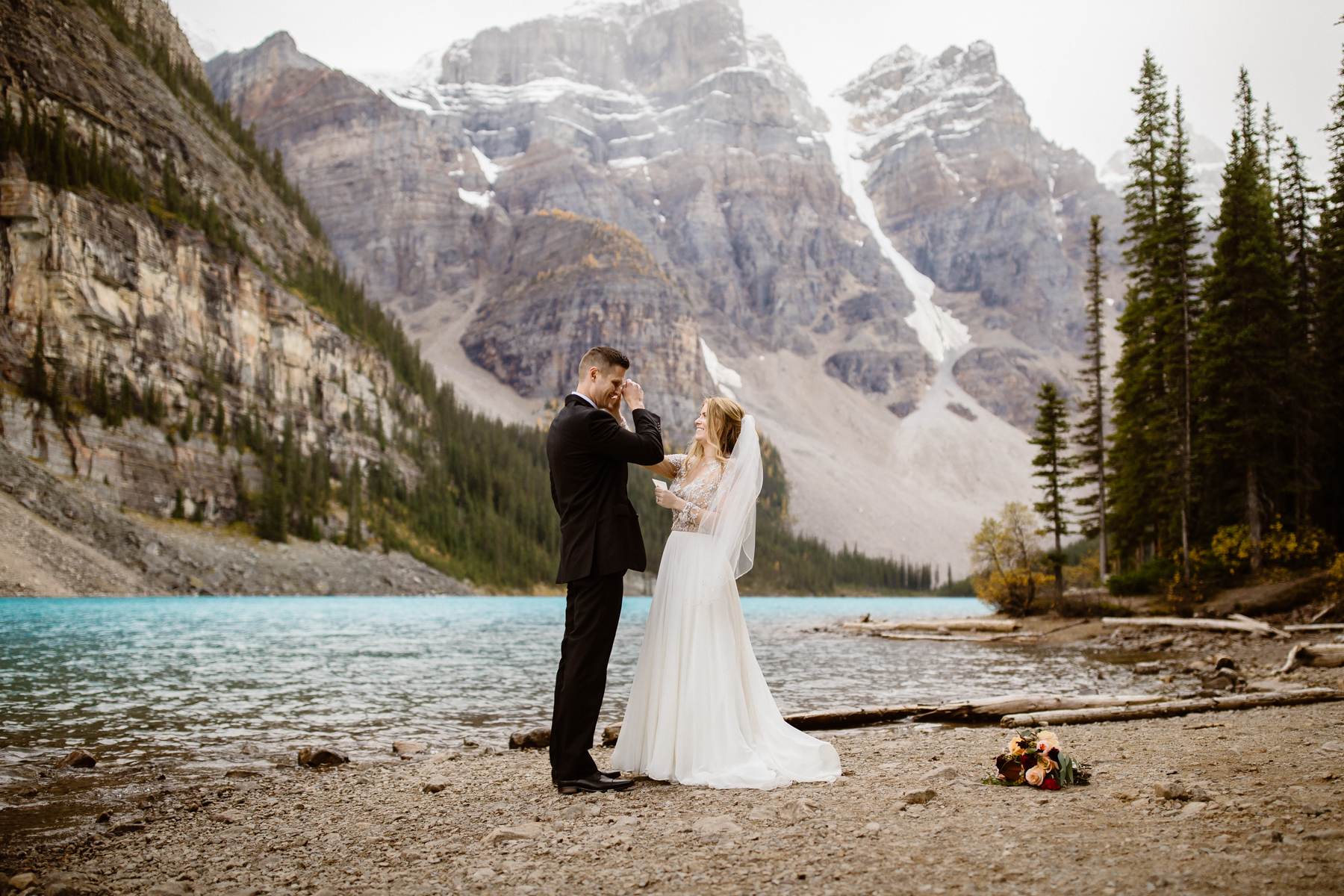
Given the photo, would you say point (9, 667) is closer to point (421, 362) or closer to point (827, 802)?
point (827, 802)

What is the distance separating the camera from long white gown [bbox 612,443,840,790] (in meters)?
7.88

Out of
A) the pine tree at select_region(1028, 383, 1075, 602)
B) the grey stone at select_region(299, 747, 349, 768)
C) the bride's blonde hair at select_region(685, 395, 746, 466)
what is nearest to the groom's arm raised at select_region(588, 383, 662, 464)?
the bride's blonde hair at select_region(685, 395, 746, 466)

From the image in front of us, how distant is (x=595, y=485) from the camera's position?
7.99 m

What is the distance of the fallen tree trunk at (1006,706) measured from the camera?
41.7 ft

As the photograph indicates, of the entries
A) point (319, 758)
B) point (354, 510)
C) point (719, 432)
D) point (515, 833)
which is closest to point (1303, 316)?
point (719, 432)

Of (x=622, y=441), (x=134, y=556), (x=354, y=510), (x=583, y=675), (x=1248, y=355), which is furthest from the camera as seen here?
(x=354, y=510)

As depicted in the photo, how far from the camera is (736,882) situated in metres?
4.93

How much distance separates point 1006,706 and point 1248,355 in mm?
28352

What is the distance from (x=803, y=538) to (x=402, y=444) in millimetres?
92929

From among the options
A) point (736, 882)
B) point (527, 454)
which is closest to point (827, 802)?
point (736, 882)

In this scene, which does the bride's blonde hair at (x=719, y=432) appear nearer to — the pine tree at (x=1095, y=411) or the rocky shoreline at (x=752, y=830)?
the rocky shoreline at (x=752, y=830)

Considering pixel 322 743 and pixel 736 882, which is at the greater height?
pixel 736 882

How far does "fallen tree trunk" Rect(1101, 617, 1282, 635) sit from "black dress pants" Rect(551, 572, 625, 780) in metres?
24.7

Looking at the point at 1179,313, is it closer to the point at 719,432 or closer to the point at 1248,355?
the point at 1248,355
